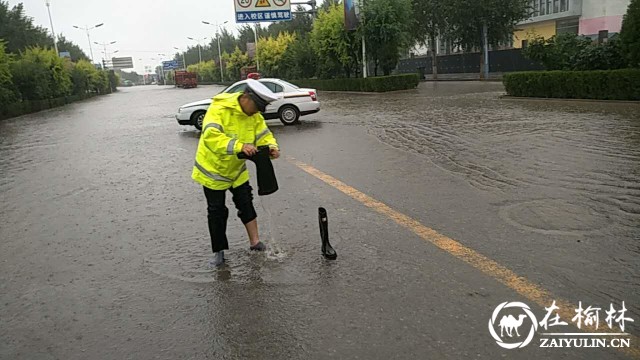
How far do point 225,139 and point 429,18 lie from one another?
39900 millimetres

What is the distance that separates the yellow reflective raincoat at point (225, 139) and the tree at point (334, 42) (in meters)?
29.3

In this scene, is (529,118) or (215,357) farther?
(529,118)

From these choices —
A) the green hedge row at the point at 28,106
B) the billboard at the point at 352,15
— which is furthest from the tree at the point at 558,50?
the green hedge row at the point at 28,106

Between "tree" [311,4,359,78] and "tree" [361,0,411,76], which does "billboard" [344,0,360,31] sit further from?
"tree" [311,4,359,78]

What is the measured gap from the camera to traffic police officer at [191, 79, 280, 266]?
13.5 ft

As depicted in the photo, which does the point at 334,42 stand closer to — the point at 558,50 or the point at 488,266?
the point at 558,50

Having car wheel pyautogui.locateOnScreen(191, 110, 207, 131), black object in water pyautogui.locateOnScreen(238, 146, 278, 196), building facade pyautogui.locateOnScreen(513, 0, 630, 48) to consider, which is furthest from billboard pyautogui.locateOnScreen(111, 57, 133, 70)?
black object in water pyautogui.locateOnScreen(238, 146, 278, 196)

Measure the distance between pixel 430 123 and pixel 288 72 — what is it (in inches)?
1369

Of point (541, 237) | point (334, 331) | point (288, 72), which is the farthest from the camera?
point (288, 72)

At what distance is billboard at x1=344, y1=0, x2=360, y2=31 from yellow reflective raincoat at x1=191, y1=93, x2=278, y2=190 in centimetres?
2779

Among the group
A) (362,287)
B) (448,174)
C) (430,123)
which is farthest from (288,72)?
(362,287)

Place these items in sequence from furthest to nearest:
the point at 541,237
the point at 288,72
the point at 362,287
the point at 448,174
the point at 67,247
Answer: the point at 288,72
the point at 448,174
the point at 67,247
the point at 541,237
the point at 362,287

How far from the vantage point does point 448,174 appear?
7340 millimetres

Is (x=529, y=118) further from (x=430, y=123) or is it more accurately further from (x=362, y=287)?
(x=362, y=287)
